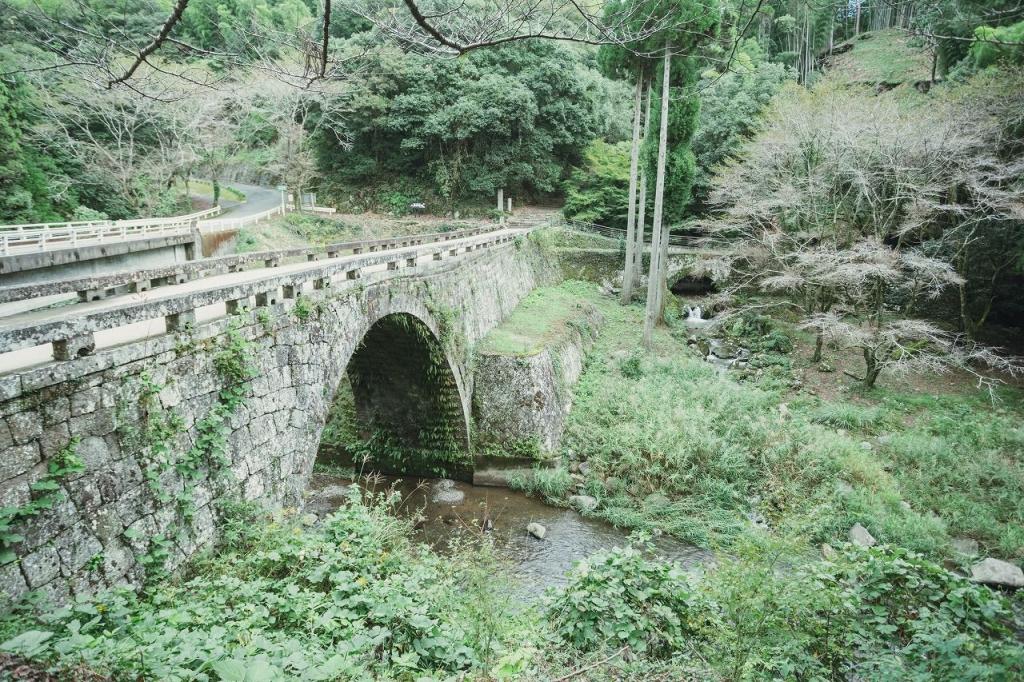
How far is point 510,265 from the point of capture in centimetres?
2195

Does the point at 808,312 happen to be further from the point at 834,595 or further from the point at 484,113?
the point at 484,113

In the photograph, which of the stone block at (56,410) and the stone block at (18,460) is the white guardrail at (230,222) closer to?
the stone block at (56,410)

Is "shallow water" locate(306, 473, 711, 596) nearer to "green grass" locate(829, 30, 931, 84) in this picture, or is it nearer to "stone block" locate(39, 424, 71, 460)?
"stone block" locate(39, 424, 71, 460)

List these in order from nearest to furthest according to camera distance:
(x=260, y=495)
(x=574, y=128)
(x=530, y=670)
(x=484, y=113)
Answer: (x=530, y=670) → (x=260, y=495) → (x=484, y=113) → (x=574, y=128)

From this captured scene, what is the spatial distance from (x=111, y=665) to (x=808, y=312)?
2322cm

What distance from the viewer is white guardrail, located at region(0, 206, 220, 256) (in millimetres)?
14366

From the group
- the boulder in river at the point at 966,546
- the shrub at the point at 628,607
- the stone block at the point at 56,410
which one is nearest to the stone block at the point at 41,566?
the stone block at the point at 56,410

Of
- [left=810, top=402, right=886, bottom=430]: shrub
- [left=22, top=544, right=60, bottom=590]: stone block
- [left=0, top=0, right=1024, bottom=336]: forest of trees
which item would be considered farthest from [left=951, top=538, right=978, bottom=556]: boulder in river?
[left=22, top=544, right=60, bottom=590]: stone block

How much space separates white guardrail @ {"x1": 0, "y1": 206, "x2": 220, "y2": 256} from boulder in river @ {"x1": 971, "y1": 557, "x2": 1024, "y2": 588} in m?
22.6

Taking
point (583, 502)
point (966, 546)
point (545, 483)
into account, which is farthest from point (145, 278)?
point (966, 546)

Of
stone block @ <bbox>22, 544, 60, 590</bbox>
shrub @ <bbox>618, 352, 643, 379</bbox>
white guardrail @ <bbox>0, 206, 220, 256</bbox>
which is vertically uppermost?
white guardrail @ <bbox>0, 206, 220, 256</bbox>

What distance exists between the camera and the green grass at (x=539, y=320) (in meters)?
16.2

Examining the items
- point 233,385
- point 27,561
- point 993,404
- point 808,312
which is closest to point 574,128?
point 808,312

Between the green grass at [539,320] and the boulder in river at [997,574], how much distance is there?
1078 cm
